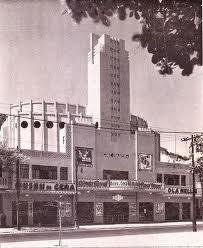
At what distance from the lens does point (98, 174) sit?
44.9 m

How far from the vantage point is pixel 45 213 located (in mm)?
41094

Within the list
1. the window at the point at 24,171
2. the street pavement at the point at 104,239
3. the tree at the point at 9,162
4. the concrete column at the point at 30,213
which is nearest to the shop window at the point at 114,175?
the concrete column at the point at 30,213

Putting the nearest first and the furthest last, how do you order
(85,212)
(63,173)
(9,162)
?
1. (9,162)
2. (63,173)
3. (85,212)

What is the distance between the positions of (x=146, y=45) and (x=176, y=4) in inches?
29.6

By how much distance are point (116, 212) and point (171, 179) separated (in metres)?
8.00

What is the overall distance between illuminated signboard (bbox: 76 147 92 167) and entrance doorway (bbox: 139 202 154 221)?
271 inches

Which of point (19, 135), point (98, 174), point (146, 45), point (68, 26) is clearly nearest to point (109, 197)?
point (98, 174)

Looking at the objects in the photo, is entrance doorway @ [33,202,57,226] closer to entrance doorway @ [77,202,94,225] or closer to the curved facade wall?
entrance doorway @ [77,202,94,225]

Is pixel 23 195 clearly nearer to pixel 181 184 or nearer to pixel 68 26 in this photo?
pixel 181 184

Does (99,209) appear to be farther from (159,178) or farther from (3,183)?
(3,183)

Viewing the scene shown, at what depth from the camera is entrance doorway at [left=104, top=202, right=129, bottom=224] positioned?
1762 inches

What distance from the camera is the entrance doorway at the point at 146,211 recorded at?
46906 mm

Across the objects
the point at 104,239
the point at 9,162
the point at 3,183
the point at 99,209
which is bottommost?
the point at 99,209

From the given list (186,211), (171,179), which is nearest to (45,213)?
(171,179)
